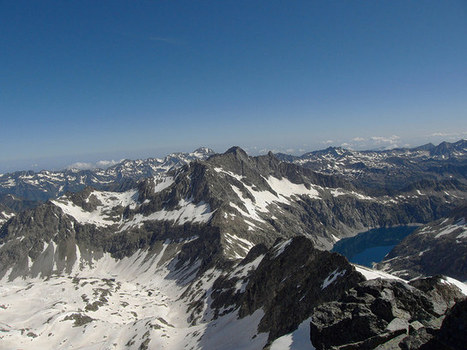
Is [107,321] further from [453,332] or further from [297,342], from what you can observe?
[453,332]

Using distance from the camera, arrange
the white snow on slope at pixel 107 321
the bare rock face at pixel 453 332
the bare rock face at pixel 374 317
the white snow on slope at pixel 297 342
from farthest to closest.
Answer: the white snow on slope at pixel 107 321, the white snow on slope at pixel 297 342, the bare rock face at pixel 374 317, the bare rock face at pixel 453 332

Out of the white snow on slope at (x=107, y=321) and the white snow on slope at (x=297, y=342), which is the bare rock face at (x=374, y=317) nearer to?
the white snow on slope at (x=297, y=342)

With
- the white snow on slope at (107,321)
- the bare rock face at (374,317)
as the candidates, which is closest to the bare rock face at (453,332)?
the bare rock face at (374,317)

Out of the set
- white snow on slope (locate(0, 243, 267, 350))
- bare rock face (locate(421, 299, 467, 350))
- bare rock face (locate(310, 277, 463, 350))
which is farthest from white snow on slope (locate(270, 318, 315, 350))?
white snow on slope (locate(0, 243, 267, 350))

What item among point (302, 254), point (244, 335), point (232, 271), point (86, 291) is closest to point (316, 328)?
point (244, 335)

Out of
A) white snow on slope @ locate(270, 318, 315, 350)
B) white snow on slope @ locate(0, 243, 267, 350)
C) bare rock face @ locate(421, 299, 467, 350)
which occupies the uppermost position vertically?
bare rock face @ locate(421, 299, 467, 350)

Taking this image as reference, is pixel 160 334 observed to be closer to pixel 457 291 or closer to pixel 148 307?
pixel 148 307

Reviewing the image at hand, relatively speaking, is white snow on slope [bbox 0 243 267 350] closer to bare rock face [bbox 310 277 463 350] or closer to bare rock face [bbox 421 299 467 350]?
bare rock face [bbox 310 277 463 350]

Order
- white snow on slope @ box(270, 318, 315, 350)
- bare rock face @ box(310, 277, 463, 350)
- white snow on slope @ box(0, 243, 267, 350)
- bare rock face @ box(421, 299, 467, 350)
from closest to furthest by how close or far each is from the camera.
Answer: bare rock face @ box(421, 299, 467, 350)
bare rock face @ box(310, 277, 463, 350)
white snow on slope @ box(270, 318, 315, 350)
white snow on slope @ box(0, 243, 267, 350)
